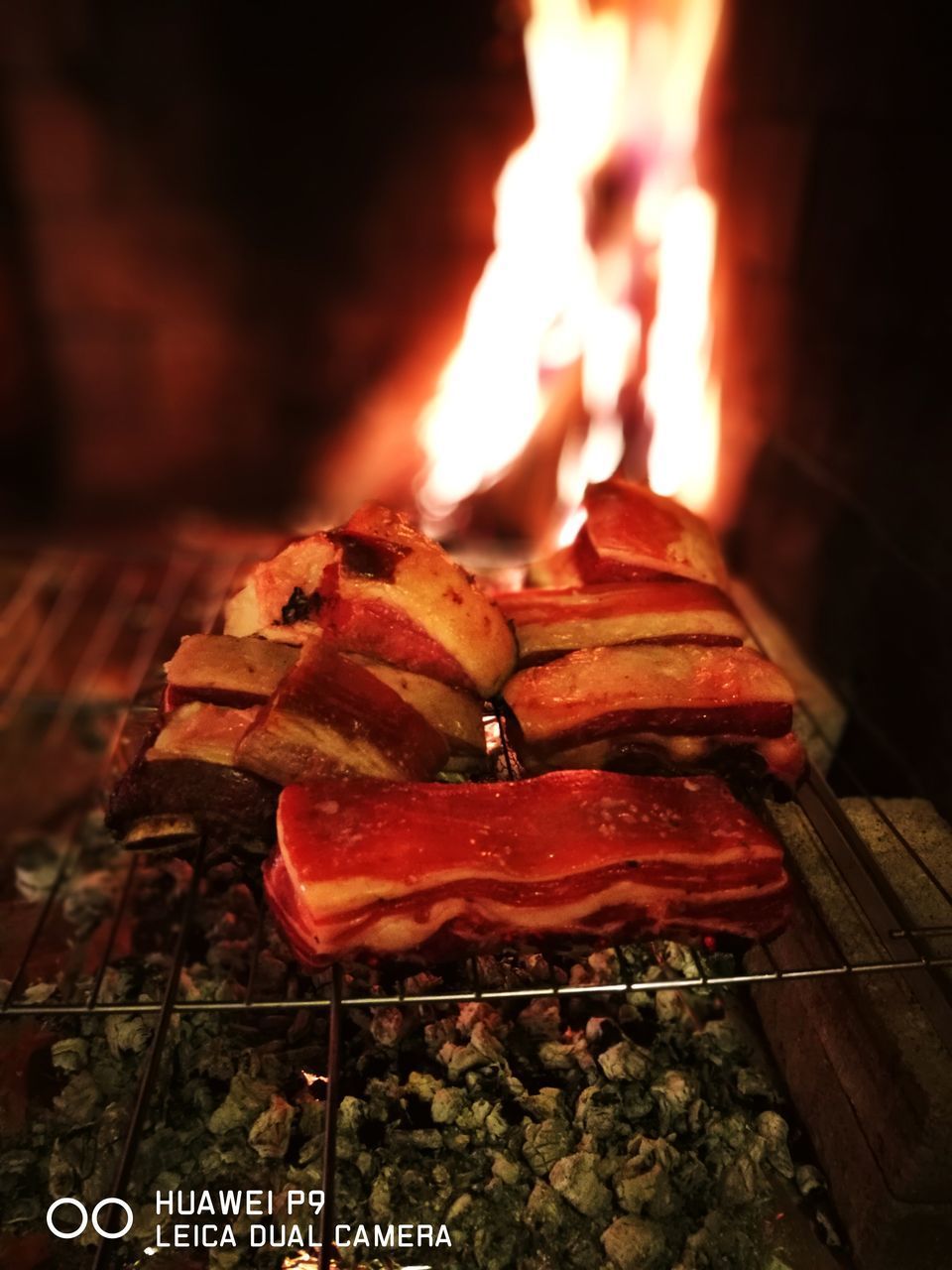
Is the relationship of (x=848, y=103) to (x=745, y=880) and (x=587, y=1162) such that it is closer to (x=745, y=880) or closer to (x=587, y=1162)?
(x=745, y=880)

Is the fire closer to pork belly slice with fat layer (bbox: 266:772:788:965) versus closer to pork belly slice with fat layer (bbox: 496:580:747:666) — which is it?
pork belly slice with fat layer (bbox: 496:580:747:666)

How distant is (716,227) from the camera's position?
4.44 m

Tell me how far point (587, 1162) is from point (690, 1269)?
283 mm

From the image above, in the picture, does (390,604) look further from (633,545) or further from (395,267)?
(395,267)

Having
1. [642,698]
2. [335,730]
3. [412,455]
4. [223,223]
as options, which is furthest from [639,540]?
[223,223]

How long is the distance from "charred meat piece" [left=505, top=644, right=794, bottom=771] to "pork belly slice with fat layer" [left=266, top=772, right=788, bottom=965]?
16 cm

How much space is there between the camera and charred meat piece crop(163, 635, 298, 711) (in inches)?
90.1

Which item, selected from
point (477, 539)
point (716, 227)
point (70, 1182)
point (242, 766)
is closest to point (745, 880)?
point (242, 766)

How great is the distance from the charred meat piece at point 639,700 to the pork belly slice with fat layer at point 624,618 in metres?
0.11

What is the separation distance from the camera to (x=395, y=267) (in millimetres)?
4973

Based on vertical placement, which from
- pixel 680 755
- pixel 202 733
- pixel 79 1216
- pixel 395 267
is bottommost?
pixel 79 1216

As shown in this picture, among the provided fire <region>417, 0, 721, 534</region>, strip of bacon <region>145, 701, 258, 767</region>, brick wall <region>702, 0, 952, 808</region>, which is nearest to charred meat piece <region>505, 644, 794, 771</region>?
strip of bacon <region>145, 701, 258, 767</region>

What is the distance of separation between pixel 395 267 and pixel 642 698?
135 inches

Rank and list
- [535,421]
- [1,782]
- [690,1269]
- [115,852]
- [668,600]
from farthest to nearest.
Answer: [535,421] < [1,782] < [115,852] < [668,600] < [690,1269]
